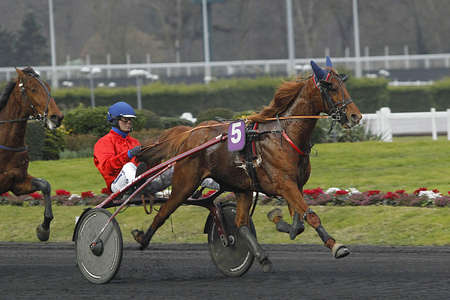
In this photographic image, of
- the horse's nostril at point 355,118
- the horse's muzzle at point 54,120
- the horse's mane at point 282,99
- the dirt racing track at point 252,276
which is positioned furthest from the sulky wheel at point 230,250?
the horse's muzzle at point 54,120

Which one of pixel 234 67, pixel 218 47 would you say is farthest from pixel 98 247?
pixel 218 47

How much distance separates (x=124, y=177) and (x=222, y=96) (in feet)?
90.0

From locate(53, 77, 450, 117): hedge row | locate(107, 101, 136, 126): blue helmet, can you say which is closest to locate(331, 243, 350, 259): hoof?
locate(107, 101, 136, 126): blue helmet

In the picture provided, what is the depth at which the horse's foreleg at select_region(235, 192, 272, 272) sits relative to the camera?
24.3 ft

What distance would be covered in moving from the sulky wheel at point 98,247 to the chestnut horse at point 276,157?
0.37 metres

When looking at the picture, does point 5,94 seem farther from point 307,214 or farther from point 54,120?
point 307,214

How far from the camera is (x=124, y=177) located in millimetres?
8109

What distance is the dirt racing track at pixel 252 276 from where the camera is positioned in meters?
7.01

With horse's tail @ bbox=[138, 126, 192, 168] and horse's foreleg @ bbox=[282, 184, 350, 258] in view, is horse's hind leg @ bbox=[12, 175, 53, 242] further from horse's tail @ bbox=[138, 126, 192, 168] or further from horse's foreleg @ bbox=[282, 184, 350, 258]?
horse's foreleg @ bbox=[282, 184, 350, 258]

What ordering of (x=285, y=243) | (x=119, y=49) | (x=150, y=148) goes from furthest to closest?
(x=119, y=49) < (x=285, y=243) < (x=150, y=148)

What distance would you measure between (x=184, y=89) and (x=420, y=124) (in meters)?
11.4

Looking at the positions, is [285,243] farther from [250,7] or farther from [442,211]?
[250,7]

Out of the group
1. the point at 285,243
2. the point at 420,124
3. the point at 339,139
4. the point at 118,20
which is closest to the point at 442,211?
the point at 285,243

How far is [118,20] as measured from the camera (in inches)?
2372
